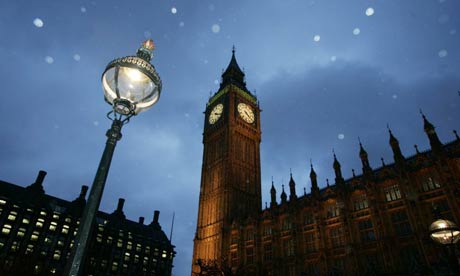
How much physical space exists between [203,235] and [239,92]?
3398 centimetres

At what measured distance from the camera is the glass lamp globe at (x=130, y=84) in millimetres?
7156

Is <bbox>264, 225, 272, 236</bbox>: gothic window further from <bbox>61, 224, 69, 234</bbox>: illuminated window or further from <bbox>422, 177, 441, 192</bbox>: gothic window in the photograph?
<bbox>61, 224, 69, 234</bbox>: illuminated window

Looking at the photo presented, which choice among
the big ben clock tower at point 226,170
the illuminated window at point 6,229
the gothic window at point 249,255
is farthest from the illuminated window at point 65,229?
the gothic window at point 249,255

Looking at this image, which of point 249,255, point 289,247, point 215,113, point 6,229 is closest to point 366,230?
point 289,247

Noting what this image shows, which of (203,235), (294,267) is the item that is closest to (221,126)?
(203,235)

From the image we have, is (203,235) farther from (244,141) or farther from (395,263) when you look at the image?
(395,263)

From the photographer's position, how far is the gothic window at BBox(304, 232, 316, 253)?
39.7 metres

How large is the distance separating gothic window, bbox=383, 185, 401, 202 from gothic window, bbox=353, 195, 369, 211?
258 cm

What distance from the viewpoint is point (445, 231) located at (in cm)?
1062

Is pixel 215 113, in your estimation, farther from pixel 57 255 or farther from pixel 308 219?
pixel 57 255

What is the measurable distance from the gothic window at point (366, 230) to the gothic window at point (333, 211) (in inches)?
142

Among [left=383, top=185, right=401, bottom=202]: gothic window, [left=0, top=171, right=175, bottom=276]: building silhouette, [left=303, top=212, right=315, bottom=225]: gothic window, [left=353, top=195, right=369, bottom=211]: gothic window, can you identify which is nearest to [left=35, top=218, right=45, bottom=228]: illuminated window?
[left=0, top=171, right=175, bottom=276]: building silhouette

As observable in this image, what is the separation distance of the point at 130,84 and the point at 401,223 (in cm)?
3449

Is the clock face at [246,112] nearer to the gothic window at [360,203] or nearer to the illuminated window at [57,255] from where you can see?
the gothic window at [360,203]
